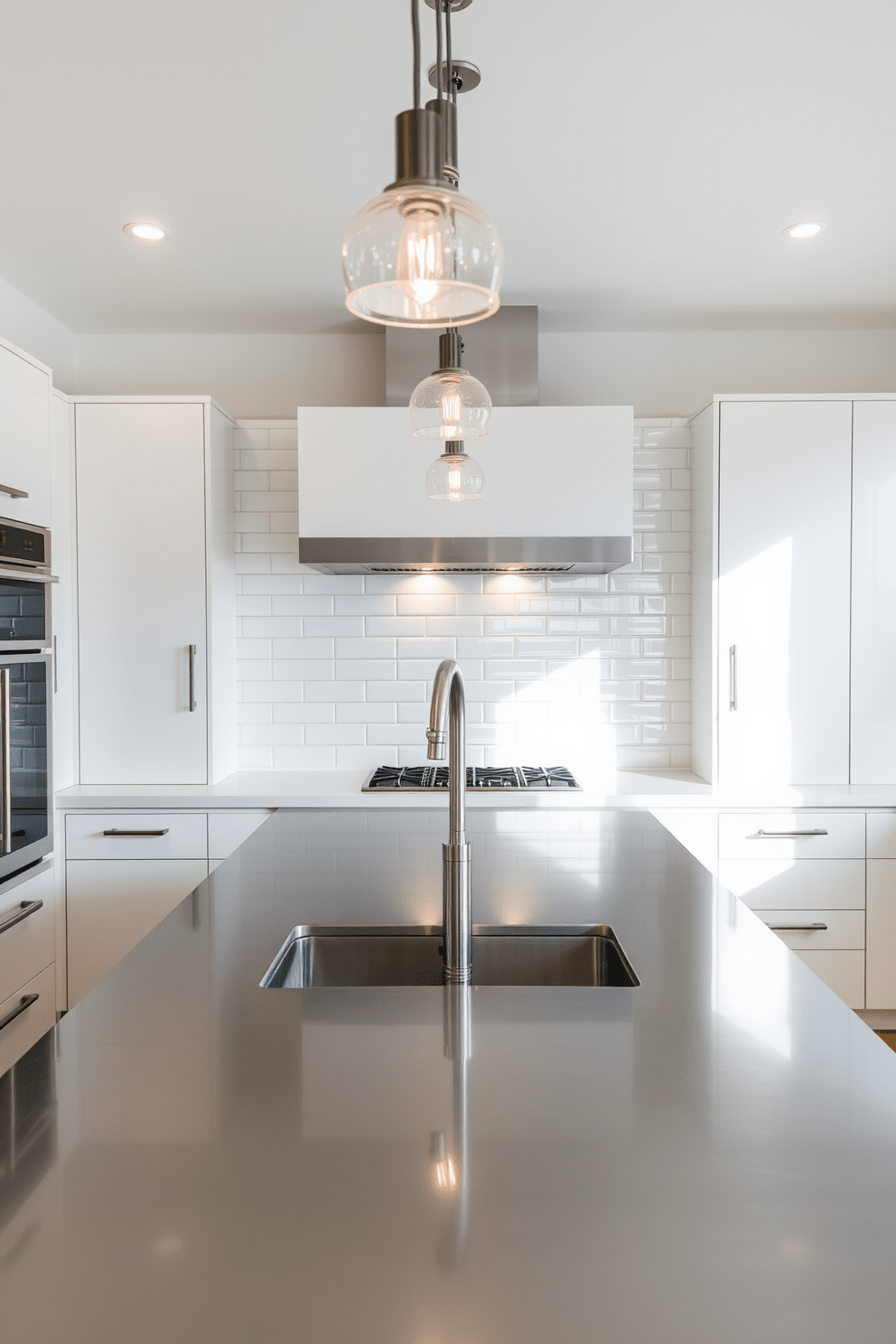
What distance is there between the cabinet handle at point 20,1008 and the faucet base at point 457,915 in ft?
6.18

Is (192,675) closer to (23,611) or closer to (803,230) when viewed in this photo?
(23,611)

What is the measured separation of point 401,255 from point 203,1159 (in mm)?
834

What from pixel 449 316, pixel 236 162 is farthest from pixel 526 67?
pixel 449 316

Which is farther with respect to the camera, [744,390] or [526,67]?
[744,390]

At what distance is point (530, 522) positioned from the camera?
314cm

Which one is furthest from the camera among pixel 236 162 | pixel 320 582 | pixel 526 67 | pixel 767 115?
pixel 320 582

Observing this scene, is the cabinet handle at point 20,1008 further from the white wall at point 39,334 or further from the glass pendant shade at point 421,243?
the glass pendant shade at point 421,243

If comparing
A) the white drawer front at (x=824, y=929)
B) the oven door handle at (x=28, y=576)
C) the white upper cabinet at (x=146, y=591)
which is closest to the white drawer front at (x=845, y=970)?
the white drawer front at (x=824, y=929)

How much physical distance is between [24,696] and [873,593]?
2.89 meters

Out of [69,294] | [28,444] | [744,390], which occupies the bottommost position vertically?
[28,444]

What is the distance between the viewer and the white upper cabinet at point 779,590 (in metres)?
3.25

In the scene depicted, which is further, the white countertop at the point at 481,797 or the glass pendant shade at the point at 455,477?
the white countertop at the point at 481,797

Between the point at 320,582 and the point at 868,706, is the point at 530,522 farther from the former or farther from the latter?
Answer: the point at 868,706

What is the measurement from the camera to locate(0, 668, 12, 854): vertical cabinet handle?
8.41ft
